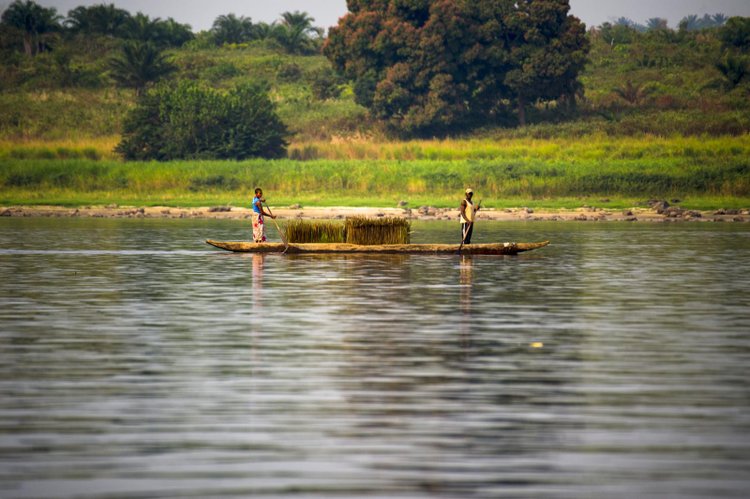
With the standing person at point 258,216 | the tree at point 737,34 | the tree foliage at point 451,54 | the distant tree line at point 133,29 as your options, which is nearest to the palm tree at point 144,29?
the distant tree line at point 133,29

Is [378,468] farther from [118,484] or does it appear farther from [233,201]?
[233,201]

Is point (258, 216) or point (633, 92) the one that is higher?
point (633, 92)

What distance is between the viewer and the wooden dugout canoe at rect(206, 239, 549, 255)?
31594 mm

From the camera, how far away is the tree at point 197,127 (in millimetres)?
68438

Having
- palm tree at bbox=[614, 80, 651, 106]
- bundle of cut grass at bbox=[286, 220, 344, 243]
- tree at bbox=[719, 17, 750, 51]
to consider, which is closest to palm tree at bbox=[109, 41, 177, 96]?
palm tree at bbox=[614, 80, 651, 106]

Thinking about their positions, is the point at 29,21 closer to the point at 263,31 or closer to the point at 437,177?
the point at 263,31

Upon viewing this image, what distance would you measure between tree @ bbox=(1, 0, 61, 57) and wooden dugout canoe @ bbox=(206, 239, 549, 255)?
7308cm

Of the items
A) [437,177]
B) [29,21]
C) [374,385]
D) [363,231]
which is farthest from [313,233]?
[29,21]

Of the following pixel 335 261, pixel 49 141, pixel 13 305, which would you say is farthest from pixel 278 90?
pixel 13 305

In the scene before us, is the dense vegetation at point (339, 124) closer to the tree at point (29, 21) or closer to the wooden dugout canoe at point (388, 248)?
the tree at point (29, 21)

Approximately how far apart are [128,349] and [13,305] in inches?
236

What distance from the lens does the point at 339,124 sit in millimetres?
80562

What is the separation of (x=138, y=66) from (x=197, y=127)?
1886 centimetres

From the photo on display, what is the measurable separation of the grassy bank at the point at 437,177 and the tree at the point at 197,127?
236cm
